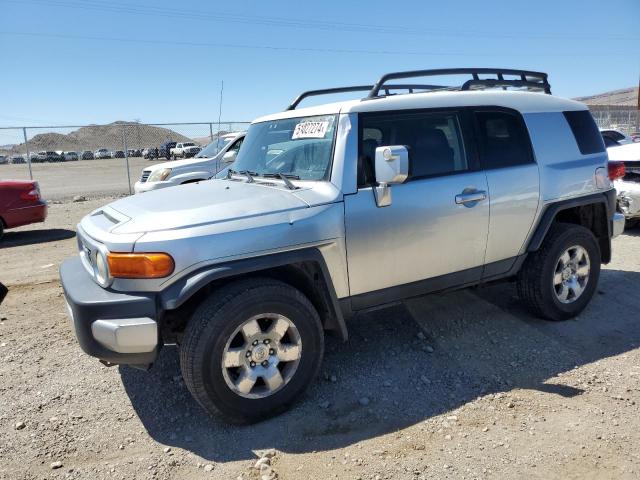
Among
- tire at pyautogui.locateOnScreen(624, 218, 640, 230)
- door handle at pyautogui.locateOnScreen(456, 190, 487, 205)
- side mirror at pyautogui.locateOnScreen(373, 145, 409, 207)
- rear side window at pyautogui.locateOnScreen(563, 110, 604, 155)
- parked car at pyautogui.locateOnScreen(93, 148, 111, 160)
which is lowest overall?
tire at pyautogui.locateOnScreen(624, 218, 640, 230)

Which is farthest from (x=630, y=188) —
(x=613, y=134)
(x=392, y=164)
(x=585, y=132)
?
(x=613, y=134)

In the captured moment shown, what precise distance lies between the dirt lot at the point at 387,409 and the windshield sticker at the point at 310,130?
1717mm

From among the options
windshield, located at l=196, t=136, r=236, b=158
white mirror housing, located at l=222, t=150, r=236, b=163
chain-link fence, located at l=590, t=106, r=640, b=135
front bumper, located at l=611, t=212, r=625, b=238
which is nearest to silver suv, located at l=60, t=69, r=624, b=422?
front bumper, located at l=611, t=212, r=625, b=238

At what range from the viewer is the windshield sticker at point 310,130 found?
11.8 feet

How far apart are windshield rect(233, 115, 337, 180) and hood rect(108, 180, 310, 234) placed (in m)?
0.23

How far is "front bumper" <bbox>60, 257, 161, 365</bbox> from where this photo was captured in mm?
2805

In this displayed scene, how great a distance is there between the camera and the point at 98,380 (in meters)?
3.73

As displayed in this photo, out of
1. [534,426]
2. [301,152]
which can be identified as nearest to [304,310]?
[301,152]

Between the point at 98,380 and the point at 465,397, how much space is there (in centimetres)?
263

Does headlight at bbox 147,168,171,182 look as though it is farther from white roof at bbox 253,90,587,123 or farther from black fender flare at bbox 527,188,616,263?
black fender flare at bbox 527,188,616,263

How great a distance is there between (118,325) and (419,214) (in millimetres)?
2073

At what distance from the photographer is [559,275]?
4.45m

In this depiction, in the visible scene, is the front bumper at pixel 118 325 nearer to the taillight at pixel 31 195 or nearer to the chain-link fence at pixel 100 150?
the taillight at pixel 31 195

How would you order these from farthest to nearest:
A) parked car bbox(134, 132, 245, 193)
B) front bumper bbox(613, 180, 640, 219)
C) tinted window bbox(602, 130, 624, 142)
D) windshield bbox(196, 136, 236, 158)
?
1. tinted window bbox(602, 130, 624, 142)
2. windshield bbox(196, 136, 236, 158)
3. parked car bbox(134, 132, 245, 193)
4. front bumper bbox(613, 180, 640, 219)
